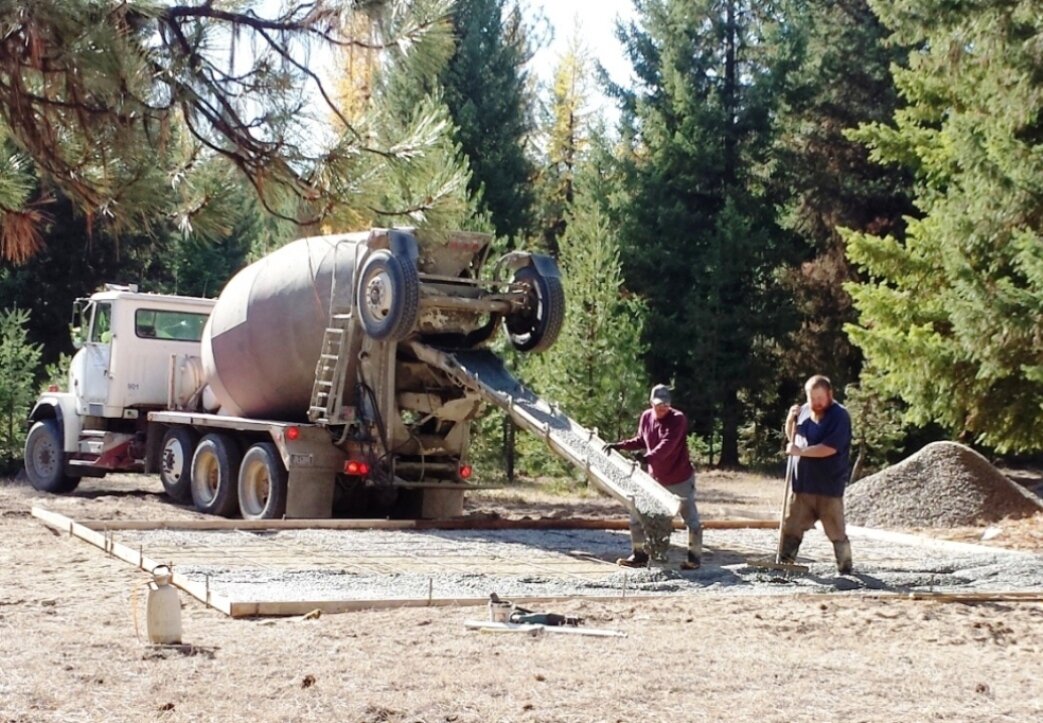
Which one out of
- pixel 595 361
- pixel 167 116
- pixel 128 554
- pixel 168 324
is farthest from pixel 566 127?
pixel 167 116

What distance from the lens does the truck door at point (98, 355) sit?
19781mm

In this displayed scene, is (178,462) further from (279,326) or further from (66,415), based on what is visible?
(66,415)

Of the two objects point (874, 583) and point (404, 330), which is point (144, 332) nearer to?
point (404, 330)

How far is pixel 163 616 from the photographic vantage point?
8086 mm

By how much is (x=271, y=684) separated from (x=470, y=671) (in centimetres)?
107

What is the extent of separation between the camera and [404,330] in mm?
14391

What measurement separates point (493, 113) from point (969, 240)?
21.4 meters

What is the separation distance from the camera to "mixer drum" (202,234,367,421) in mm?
15867

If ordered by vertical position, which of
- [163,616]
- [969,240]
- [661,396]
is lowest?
[163,616]

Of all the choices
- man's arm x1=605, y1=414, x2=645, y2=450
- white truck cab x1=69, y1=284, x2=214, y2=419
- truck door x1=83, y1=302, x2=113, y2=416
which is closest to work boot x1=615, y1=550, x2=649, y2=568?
man's arm x1=605, y1=414, x2=645, y2=450

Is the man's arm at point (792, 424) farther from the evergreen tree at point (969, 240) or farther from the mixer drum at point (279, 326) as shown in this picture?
the mixer drum at point (279, 326)

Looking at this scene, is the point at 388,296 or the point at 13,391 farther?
the point at 13,391

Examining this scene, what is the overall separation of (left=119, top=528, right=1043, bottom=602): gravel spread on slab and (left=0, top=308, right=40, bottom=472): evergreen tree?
12249mm

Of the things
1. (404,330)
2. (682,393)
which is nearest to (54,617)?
(404,330)
